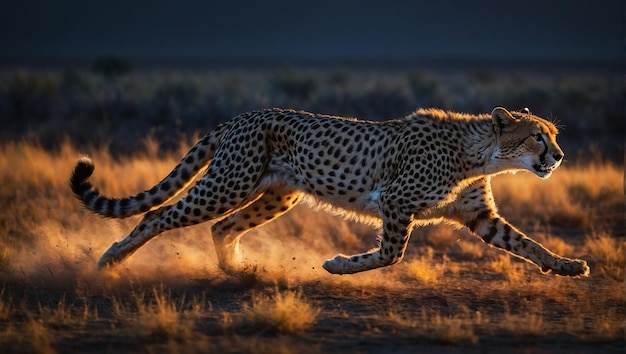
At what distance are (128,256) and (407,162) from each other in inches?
89.9

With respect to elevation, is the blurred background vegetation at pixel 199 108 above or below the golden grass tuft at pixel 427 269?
above

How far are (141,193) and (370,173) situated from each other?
6.00 feet

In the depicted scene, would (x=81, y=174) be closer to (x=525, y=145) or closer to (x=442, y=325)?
(x=442, y=325)

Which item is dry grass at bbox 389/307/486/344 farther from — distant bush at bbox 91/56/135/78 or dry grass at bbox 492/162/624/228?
distant bush at bbox 91/56/135/78

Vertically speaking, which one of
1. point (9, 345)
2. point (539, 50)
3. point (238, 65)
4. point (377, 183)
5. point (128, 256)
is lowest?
point (9, 345)

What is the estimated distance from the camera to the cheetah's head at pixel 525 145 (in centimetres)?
629

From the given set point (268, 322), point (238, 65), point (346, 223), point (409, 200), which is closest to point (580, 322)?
point (409, 200)

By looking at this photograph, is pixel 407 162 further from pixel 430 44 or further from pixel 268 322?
pixel 430 44

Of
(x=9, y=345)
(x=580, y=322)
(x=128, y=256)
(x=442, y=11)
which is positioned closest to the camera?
(x=9, y=345)

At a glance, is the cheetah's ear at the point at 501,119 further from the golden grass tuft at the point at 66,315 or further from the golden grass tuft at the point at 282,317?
the golden grass tuft at the point at 66,315

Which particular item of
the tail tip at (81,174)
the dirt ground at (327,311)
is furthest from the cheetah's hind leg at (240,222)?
the tail tip at (81,174)

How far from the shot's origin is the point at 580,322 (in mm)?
5840

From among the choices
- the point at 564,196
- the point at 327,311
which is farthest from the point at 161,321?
the point at 564,196

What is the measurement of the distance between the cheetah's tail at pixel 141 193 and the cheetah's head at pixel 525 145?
7.47ft
